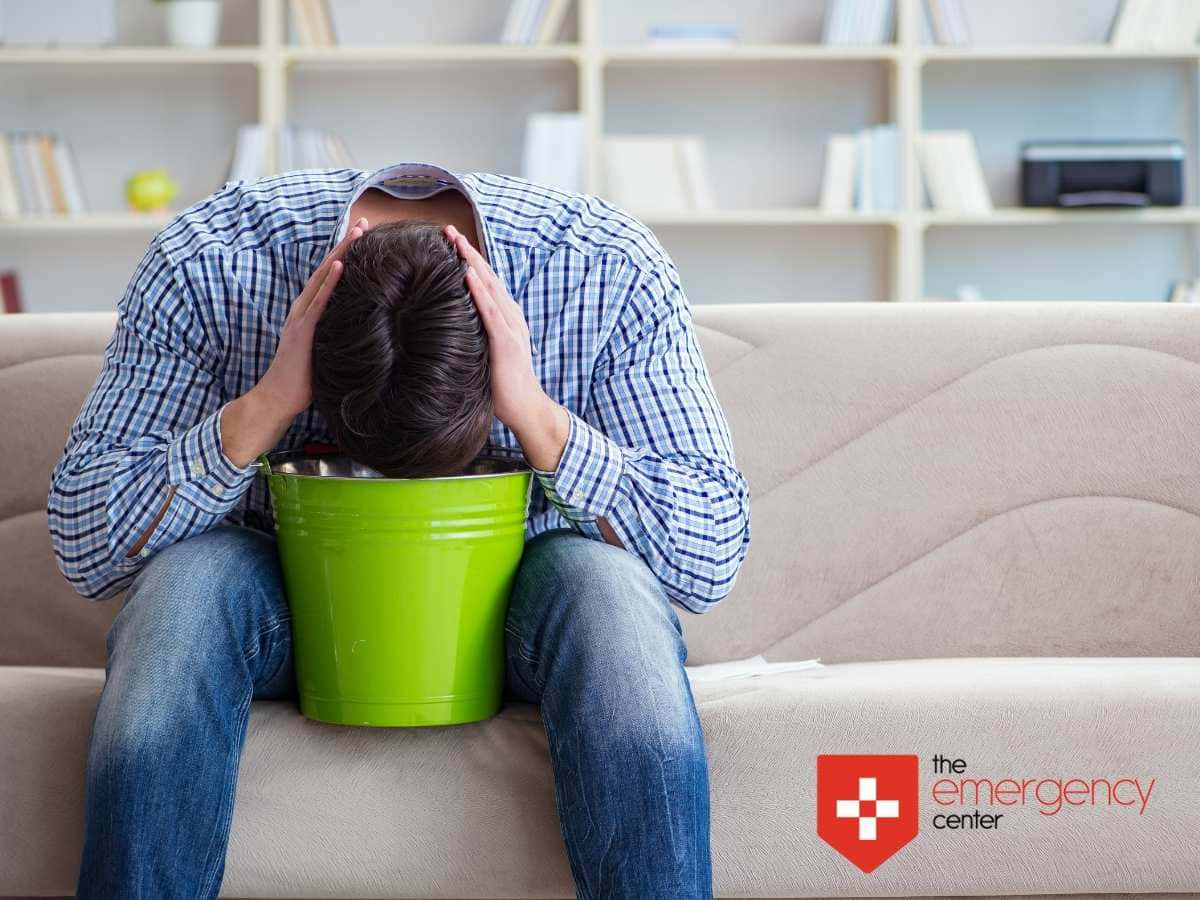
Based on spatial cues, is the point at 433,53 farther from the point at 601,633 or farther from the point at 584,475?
the point at 601,633

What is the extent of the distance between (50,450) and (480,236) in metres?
0.68

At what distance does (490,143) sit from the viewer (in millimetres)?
3660

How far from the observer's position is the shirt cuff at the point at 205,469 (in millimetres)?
1125

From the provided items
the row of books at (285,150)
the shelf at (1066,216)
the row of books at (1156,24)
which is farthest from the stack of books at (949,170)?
the row of books at (285,150)

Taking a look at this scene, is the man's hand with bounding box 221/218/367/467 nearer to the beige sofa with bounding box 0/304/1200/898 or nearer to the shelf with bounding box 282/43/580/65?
the beige sofa with bounding box 0/304/1200/898

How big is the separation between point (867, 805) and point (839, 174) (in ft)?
8.59

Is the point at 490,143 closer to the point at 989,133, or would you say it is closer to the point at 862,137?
the point at 862,137

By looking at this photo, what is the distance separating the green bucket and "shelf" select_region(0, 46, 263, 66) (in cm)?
255

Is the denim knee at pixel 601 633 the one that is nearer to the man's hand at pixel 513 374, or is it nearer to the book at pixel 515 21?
the man's hand at pixel 513 374

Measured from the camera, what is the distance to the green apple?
11.3 ft

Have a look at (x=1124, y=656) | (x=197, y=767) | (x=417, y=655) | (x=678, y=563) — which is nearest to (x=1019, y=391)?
(x=1124, y=656)

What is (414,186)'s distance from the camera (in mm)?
1339

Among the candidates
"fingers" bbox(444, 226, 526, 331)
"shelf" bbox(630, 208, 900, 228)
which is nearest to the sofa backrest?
"fingers" bbox(444, 226, 526, 331)

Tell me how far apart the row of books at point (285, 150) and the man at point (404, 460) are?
6.97ft
